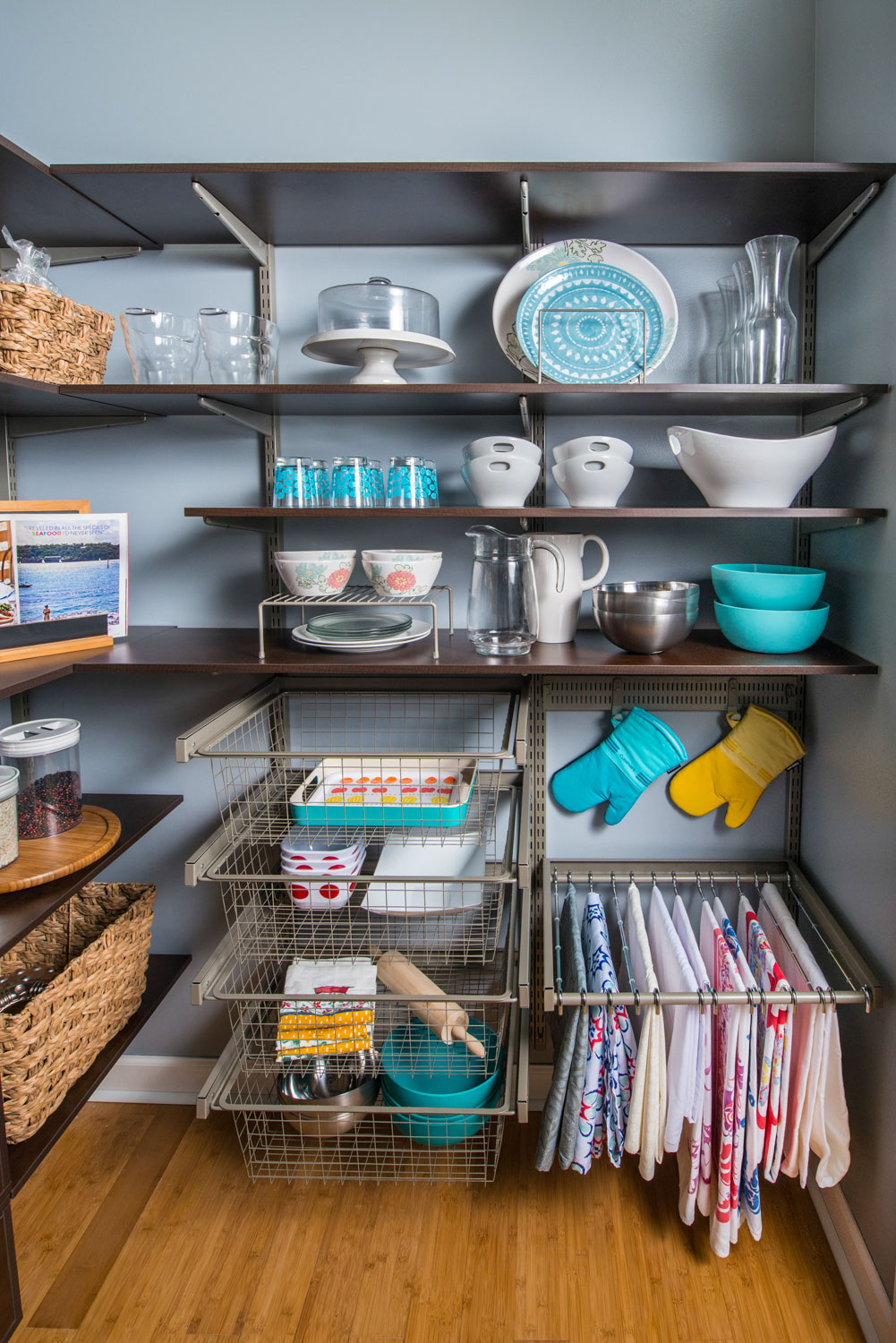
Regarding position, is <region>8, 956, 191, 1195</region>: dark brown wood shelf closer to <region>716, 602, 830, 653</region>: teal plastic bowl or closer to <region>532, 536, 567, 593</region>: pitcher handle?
<region>532, 536, 567, 593</region>: pitcher handle

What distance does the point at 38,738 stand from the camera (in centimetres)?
143

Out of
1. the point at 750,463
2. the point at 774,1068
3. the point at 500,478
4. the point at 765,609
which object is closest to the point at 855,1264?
the point at 774,1068

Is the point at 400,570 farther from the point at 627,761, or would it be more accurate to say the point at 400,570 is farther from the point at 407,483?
the point at 627,761

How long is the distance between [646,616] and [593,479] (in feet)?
0.86

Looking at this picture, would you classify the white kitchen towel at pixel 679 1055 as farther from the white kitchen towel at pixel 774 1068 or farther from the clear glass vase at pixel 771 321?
the clear glass vase at pixel 771 321

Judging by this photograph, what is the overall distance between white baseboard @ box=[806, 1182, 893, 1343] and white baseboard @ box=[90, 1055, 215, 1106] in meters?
1.34

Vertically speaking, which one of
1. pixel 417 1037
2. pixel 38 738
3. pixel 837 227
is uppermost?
pixel 837 227

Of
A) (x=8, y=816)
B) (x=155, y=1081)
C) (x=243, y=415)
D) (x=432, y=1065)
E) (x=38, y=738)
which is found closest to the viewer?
(x=8, y=816)

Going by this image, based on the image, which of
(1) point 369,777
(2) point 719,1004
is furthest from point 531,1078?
(1) point 369,777

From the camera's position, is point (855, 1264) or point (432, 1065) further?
point (432, 1065)

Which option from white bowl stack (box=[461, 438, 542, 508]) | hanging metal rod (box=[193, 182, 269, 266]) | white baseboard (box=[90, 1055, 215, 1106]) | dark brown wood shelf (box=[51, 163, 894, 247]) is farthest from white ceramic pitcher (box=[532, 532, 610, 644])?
white baseboard (box=[90, 1055, 215, 1106])

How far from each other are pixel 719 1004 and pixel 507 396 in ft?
3.67

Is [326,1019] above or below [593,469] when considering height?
below

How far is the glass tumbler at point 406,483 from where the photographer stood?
4.99 feet
